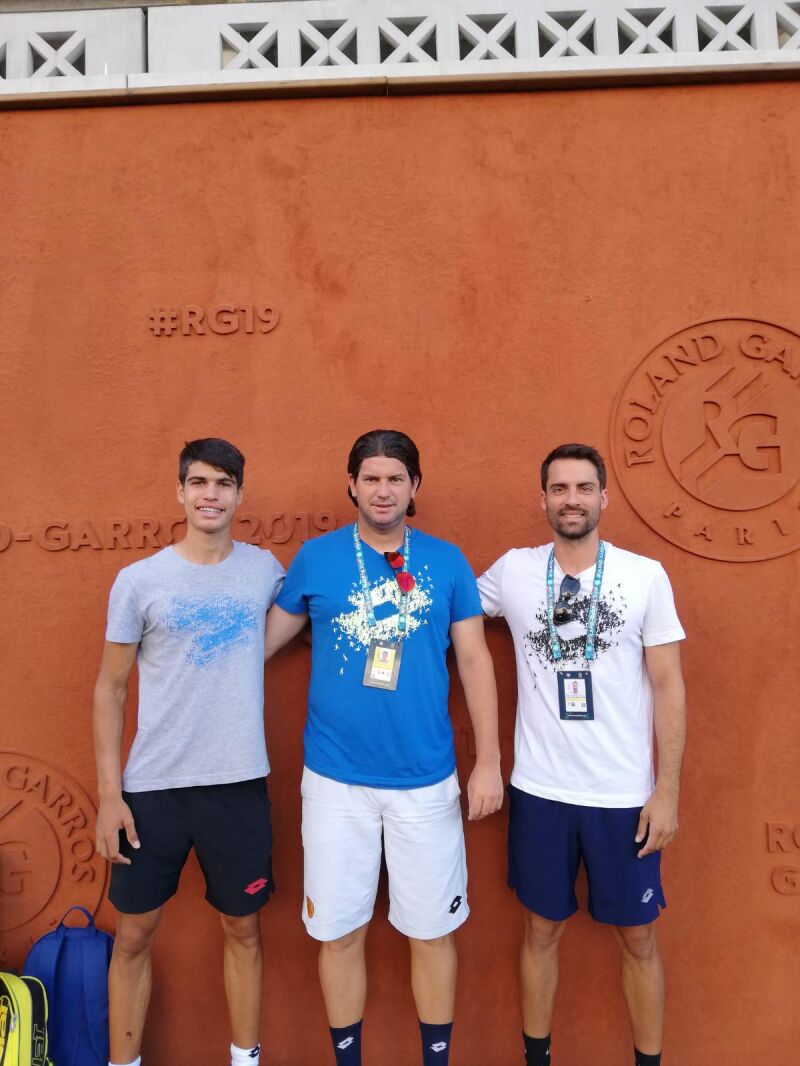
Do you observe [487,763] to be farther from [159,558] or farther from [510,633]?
[159,558]

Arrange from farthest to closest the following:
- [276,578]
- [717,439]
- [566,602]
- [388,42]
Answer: [388,42] < [717,439] < [276,578] < [566,602]

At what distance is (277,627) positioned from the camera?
2.31 metres

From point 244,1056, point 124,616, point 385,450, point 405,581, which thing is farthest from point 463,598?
point 244,1056

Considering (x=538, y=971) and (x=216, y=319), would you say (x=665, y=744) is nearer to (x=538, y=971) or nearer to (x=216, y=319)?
(x=538, y=971)

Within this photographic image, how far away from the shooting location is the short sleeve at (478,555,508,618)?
7.85 feet

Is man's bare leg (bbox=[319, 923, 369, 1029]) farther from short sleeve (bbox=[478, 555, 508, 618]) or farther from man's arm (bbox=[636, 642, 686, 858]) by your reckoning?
short sleeve (bbox=[478, 555, 508, 618])

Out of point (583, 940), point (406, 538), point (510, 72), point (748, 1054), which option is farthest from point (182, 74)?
point (748, 1054)

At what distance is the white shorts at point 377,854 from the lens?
2.14m

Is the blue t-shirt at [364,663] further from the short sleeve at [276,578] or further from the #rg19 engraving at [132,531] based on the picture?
the #rg19 engraving at [132,531]

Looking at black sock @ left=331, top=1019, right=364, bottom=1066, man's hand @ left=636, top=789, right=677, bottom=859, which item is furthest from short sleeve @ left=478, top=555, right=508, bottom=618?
black sock @ left=331, top=1019, right=364, bottom=1066

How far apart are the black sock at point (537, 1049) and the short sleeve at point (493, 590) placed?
1441 millimetres

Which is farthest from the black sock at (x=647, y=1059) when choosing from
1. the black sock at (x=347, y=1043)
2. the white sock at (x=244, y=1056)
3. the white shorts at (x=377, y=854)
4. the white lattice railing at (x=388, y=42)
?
the white lattice railing at (x=388, y=42)

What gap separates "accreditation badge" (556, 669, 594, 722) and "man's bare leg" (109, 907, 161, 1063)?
1.46 metres

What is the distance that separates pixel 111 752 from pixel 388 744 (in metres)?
0.87
